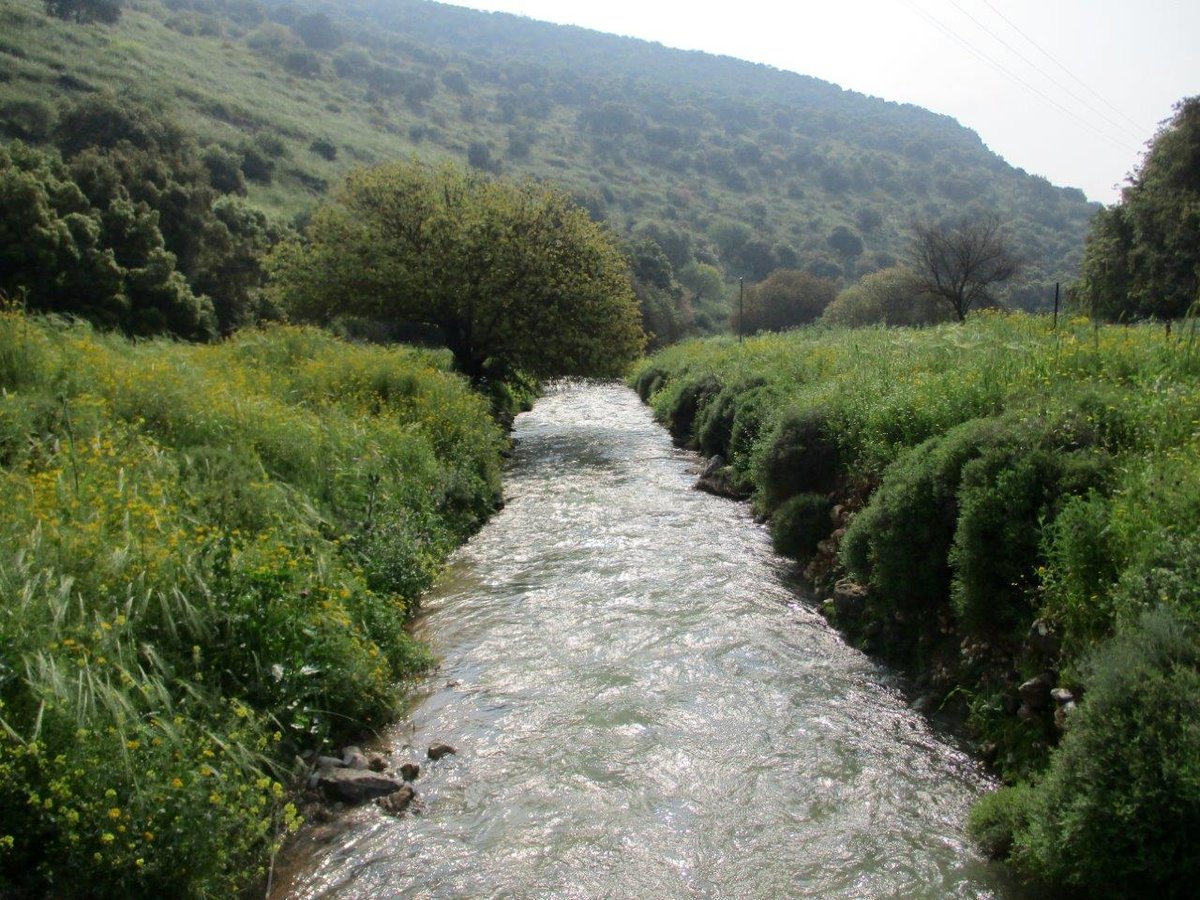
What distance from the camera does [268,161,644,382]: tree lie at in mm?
25609

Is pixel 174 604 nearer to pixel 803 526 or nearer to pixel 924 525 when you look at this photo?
pixel 924 525

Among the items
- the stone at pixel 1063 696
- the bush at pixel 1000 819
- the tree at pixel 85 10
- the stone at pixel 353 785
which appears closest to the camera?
the bush at pixel 1000 819

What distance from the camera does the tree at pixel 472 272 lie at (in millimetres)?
25609

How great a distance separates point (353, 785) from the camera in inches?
257

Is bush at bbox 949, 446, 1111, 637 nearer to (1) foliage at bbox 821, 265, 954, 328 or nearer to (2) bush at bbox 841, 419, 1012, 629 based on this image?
(2) bush at bbox 841, 419, 1012, 629

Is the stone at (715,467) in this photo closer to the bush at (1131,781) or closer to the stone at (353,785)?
the stone at (353,785)

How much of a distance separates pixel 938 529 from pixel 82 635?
23.3 feet

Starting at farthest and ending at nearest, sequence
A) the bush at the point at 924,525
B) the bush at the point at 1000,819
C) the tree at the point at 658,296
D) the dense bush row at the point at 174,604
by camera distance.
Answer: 1. the tree at the point at 658,296
2. the bush at the point at 924,525
3. the bush at the point at 1000,819
4. the dense bush row at the point at 174,604

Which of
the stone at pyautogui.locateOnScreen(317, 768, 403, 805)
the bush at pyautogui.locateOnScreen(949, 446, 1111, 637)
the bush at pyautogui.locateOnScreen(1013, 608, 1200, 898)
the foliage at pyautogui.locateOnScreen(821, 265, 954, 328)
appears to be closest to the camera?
the bush at pyautogui.locateOnScreen(1013, 608, 1200, 898)

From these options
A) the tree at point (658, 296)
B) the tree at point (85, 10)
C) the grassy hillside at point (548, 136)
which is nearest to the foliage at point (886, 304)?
the tree at point (658, 296)

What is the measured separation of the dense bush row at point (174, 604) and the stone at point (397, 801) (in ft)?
2.25

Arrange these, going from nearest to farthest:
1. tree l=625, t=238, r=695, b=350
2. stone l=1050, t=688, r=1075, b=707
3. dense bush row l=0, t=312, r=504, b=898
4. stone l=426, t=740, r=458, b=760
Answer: dense bush row l=0, t=312, r=504, b=898
stone l=1050, t=688, r=1075, b=707
stone l=426, t=740, r=458, b=760
tree l=625, t=238, r=695, b=350

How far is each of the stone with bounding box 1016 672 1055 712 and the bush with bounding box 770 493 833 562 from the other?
18.5 feet

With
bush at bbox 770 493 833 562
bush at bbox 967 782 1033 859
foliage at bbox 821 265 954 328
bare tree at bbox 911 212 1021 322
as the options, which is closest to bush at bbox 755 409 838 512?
bush at bbox 770 493 833 562
